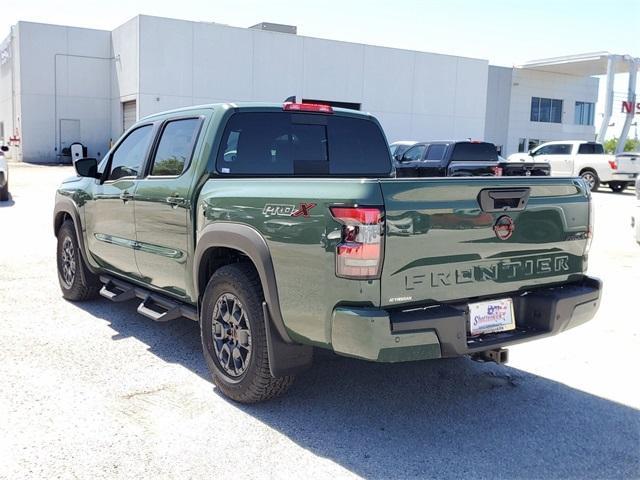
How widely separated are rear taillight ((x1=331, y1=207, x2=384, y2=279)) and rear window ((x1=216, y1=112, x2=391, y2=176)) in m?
1.56

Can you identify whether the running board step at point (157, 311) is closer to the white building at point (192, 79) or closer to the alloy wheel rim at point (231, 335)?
the alloy wheel rim at point (231, 335)

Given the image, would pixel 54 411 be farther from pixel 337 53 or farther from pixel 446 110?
pixel 446 110

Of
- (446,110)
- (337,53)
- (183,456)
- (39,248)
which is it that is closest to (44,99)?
(337,53)

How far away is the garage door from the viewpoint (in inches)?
1371

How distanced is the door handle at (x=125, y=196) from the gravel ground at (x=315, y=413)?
3.89ft

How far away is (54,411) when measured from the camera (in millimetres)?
4070

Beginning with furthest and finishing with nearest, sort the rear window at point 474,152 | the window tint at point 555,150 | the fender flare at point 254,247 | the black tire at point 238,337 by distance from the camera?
the window tint at point 555,150, the rear window at point 474,152, the black tire at point 238,337, the fender flare at point 254,247

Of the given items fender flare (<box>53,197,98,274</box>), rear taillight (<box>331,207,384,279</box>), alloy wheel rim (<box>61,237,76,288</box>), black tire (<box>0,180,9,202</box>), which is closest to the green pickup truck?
rear taillight (<box>331,207,384,279</box>)

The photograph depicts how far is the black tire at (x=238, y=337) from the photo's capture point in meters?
3.99

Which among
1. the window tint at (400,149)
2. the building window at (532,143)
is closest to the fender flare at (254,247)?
the window tint at (400,149)

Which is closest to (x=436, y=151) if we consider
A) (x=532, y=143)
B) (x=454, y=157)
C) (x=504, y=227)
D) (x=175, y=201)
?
(x=454, y=157)

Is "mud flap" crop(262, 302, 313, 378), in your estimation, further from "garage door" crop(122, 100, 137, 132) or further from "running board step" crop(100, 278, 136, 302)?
"garage door" crop(122, 100, 137, 132)

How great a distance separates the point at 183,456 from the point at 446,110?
41141mm

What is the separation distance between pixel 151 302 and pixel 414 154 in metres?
13.8
